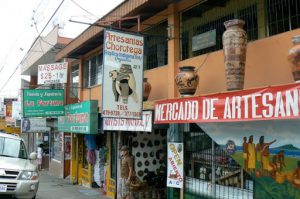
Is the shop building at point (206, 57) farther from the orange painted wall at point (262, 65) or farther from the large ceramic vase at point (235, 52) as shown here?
the large ceramic vase at point (235, 52)

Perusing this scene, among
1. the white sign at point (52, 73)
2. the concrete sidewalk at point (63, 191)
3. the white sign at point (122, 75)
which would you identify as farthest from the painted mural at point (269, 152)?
the white sign at point (52, 73)

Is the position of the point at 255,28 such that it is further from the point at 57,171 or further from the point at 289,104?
the point at 57,171

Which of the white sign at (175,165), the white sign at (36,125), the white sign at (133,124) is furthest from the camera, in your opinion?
the white sign at (36,125)

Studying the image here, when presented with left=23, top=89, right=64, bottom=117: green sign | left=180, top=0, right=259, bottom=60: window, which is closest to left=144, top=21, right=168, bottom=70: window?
left=180, top=0, right=259, bottom=60: window

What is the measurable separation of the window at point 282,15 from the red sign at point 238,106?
1.73 meters

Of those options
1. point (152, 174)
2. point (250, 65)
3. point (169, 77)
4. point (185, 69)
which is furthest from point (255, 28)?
point (152, 174)

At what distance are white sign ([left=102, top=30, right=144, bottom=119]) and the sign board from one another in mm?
1289

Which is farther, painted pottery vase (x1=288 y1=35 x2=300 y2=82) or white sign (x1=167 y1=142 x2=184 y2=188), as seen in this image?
white sign (x1=167 y1=142 x2=184 y2=188)

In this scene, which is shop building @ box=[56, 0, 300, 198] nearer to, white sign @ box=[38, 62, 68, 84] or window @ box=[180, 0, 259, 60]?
window @ box=[180, 0, 259, 60]

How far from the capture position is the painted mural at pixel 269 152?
6.58m

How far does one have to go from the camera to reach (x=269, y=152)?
7008 mm

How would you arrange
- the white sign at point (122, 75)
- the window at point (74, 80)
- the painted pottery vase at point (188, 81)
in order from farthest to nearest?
the window at point (74, 80), the white sign at point (122, 75), the painted pottery vase at point (188, 81)

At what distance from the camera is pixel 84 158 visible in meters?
17.3

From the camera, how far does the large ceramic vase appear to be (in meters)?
6.97
